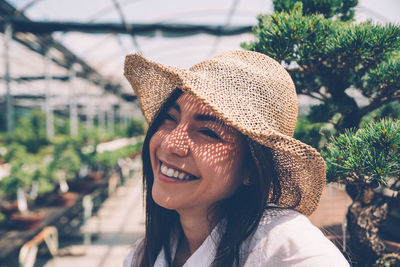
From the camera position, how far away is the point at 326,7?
0.94 meters

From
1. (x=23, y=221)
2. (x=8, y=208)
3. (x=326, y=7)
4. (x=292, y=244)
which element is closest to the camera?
(x=292, y=244)

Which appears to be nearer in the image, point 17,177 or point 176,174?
point 176,174

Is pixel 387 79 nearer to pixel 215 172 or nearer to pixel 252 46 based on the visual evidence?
pixel 252 46

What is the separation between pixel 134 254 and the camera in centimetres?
101

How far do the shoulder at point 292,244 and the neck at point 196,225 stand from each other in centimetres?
18

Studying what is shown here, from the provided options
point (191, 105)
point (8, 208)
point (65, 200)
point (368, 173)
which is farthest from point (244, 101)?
point (65, 200)

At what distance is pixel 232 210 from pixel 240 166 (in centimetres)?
18

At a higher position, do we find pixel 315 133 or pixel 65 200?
pixel 315 133

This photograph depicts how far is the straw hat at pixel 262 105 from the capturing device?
24.5 inches

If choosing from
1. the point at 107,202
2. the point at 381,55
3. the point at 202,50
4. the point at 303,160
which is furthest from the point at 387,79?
the point at 202,50

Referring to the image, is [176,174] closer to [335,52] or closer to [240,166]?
[240,166]

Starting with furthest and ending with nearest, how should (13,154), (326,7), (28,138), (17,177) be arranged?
1. (28,138)
2. (13,154)
3. (17,177)
4. (326,7)

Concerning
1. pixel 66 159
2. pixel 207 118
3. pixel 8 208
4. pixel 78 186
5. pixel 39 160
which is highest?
pixel 207 118

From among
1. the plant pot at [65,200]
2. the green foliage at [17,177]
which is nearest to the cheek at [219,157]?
the green foliage at [17,177]
